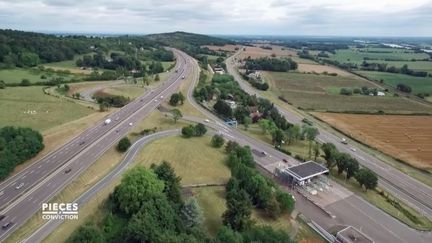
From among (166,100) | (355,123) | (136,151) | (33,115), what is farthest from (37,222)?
(355,123)

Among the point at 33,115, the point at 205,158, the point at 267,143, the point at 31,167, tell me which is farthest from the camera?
the point at 33,115

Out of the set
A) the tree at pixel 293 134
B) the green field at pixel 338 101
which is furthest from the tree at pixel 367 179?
the green field at pixel 338 101

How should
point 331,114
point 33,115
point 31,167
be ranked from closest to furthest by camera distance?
point 31,167 < point 33,115 < point 331,114

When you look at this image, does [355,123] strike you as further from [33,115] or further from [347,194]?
[33,115]

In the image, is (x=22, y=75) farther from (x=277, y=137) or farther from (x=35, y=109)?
(x=277, y=137)

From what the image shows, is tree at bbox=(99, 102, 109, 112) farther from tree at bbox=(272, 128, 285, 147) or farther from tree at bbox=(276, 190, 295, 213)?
tree at bbox=(276, 190, 295, 213)

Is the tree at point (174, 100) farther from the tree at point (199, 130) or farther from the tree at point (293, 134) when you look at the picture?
the tree at point (293, 134)

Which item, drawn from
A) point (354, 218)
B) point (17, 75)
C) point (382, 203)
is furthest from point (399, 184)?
point (17, 75)
